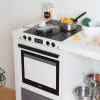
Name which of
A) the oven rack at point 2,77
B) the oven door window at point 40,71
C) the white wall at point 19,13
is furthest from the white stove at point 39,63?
the oven rack at point 2,77

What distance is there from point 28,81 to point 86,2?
93 cm

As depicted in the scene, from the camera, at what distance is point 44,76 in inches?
95.8

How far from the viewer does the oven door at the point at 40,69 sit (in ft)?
7.71

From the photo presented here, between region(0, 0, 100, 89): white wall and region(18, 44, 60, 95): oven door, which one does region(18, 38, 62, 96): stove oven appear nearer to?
region(18, 44, 60, 95): oven door

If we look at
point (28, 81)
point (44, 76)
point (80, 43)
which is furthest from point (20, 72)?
point (80, 43)

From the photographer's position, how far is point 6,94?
11.0 feet

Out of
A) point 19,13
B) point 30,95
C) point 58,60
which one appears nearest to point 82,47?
point 58,60

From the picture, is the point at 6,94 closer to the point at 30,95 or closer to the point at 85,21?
the point at 30,95

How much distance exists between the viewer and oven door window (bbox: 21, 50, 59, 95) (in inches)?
92.9

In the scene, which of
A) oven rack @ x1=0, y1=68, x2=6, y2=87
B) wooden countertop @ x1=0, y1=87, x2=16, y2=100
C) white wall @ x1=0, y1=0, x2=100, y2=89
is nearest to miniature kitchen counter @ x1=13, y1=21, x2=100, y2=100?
white wall @ x1=0, y1=0, x2=100, y2=89

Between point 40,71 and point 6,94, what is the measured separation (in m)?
1.06

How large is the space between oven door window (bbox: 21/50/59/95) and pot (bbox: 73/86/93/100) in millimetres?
213

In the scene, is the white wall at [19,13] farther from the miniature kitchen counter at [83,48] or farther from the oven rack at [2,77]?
the miniature kitchen counter at [83,48]

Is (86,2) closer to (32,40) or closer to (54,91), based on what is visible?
(32,40)
